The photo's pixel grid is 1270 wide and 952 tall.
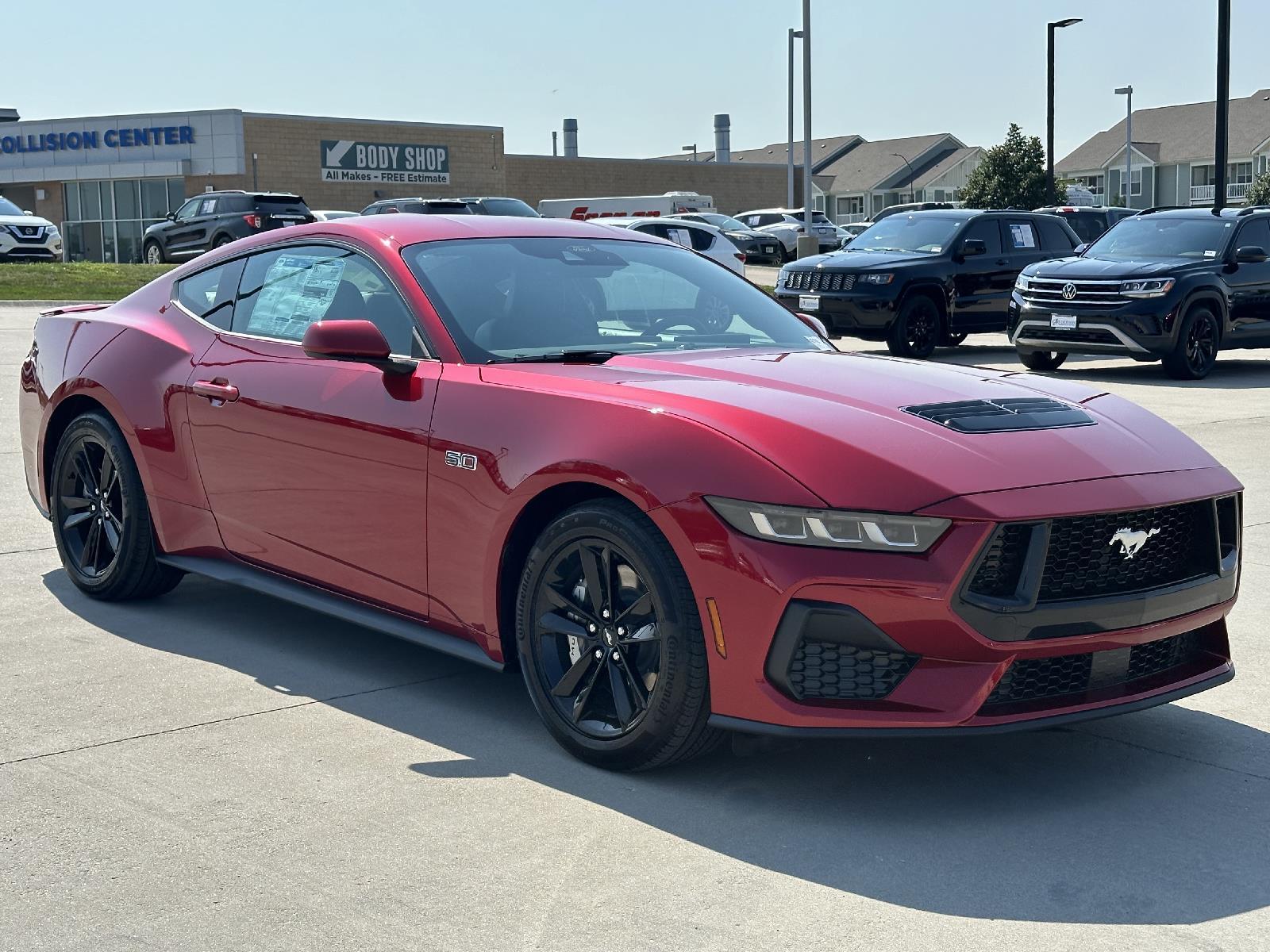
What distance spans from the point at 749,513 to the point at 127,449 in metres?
3.12

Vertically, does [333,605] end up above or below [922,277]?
below

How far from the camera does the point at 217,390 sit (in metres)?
5.54

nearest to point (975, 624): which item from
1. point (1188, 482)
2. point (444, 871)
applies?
point (1188, 482)

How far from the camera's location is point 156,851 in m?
3.70

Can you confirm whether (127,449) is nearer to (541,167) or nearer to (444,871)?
(444,871)

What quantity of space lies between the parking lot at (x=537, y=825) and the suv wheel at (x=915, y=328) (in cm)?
1265

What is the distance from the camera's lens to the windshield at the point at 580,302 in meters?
4.96

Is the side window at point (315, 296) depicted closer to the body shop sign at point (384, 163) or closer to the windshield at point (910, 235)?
the windshield at point (910, 235)

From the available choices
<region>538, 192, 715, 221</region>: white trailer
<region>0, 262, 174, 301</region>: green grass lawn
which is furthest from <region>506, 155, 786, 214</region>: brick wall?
<region>0, 262, 174, 301</region>: green grass lawn

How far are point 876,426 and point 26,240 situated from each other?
32.2m

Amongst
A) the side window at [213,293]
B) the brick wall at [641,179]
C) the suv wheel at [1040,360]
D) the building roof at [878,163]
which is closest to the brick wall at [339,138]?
the brick wall at [641,179]

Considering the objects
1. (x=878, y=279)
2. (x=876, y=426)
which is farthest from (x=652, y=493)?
(x=878, y=279)

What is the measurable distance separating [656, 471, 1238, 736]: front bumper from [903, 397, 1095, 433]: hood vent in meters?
0.46

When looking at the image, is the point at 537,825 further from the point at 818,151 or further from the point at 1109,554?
the point at 818,151
